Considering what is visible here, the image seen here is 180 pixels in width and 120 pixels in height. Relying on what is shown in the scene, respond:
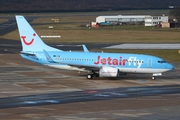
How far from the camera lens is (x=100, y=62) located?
66562 mm

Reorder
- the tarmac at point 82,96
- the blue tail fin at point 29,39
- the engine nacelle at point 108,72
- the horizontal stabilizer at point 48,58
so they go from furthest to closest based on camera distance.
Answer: the blue tail fin at point 29,39 → the horizontal stabilizer at point 48,58 → the engine nacelle at point 108,72 → the tarmac at point 82,96

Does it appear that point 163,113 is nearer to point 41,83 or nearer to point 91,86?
point 91,86

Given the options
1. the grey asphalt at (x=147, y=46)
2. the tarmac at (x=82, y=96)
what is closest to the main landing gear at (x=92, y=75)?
the tarmac at (x=82, y=96)

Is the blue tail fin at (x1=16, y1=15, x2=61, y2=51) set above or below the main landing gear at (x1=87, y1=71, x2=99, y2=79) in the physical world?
above

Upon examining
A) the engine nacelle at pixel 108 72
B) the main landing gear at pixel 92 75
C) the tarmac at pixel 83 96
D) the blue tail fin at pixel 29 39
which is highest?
the blue tail fin at pixel 29 39

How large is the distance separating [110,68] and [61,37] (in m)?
74.9

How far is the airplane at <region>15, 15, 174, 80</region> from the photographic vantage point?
6569cm

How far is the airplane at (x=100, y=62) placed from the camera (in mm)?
65688

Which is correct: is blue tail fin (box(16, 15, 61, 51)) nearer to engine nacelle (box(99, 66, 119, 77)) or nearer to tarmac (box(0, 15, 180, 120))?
tarmac (box(0, 15, 180, 120))

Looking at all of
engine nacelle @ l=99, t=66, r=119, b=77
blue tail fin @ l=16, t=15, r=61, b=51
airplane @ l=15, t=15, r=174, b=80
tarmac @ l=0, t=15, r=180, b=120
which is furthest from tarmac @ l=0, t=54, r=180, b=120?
blue tail fin @ l=16, t=15, r=61, b=51

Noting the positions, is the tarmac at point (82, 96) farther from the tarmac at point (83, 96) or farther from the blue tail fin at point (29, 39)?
the blue tail fin at point (29, 39)

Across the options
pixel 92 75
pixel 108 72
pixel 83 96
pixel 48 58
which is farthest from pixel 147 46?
pixel 83 96

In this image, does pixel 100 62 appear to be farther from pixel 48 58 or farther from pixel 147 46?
pixel 147 46

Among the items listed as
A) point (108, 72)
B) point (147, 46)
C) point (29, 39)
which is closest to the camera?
point (108, 72)
